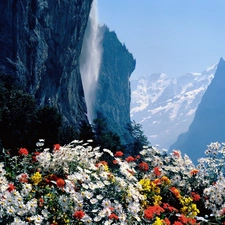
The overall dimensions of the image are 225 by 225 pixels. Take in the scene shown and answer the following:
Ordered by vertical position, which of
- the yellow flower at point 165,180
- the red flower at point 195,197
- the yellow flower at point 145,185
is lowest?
the red flower at point 195,197

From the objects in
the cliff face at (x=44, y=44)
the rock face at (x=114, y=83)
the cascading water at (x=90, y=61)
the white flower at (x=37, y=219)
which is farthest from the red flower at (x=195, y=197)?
the rock face at (x=114, y=83)

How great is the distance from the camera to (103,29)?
458 feet

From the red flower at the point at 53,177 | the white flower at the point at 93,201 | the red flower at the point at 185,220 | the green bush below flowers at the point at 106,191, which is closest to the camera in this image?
the green bush below flowers at the point at 106,191

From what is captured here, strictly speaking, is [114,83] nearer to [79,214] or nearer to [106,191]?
[106,191]

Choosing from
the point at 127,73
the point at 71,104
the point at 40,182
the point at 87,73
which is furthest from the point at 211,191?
the point at 127,73

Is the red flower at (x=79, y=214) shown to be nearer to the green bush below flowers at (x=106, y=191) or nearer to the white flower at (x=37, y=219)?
the green bush below flowers at (x=106, y=191)

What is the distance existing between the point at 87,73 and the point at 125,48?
53154mm

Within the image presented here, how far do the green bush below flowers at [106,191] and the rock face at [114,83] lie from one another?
108078 mm

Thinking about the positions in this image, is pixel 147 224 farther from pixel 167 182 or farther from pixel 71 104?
pixel 71 104

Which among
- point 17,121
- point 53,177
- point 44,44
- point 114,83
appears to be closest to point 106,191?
point 53,177

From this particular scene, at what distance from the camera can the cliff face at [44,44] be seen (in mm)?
49219

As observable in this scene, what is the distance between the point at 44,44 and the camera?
54906 millimetres

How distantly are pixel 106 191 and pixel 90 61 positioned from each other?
114038 mm

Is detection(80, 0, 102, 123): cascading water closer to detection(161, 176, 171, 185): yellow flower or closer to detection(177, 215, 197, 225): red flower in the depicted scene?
detection(161, 176, 171, 185): yellow flower
